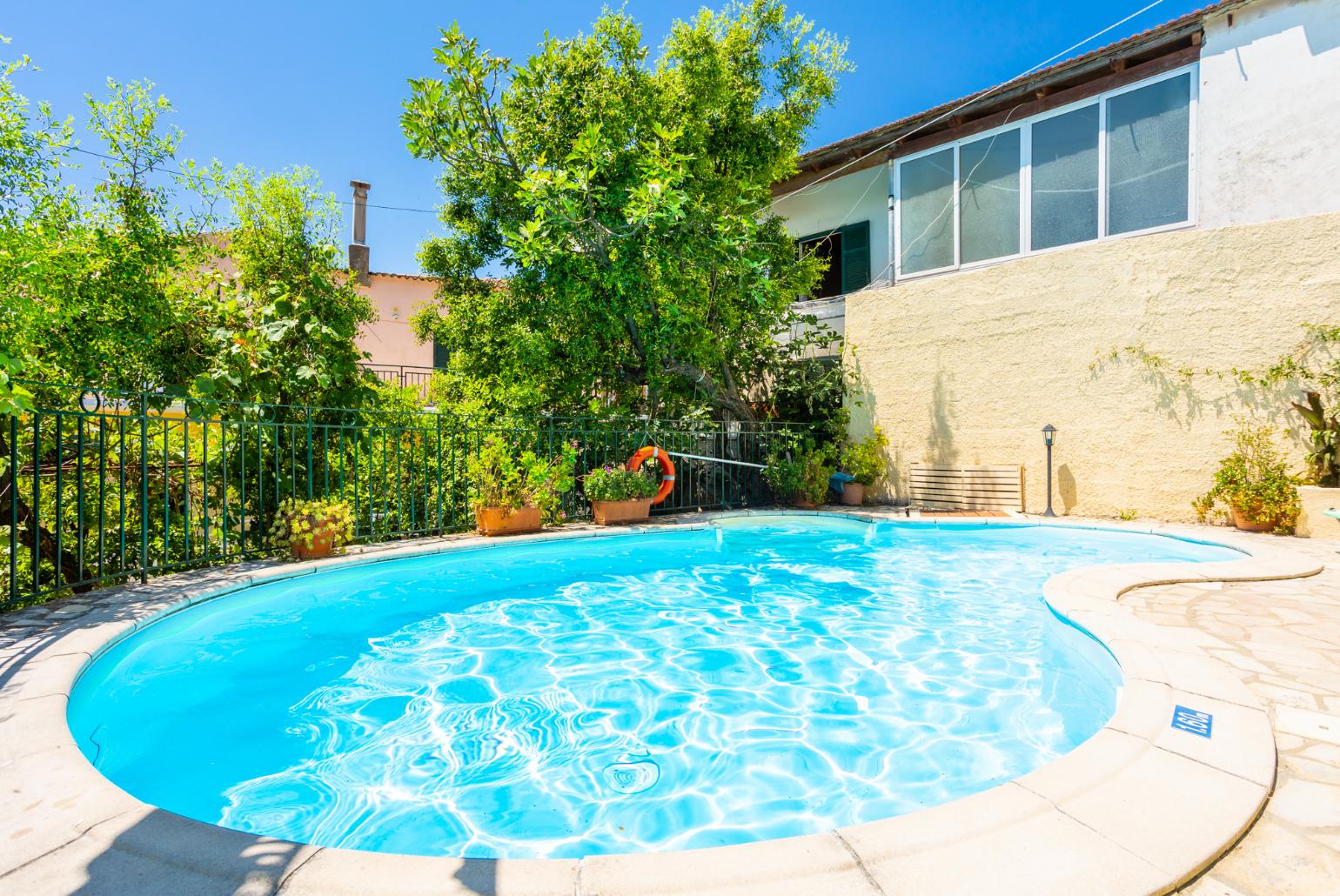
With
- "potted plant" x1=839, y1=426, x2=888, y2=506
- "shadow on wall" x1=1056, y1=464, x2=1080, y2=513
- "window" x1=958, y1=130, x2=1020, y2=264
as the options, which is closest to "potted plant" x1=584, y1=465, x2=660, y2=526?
"potted plant" x1=839, y1=426, x2=888, y2=506

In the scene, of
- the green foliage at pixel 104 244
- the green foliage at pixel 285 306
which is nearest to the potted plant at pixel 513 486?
the green foliage at pixel 285 306

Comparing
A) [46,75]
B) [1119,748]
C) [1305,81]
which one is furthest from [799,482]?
[46,75]

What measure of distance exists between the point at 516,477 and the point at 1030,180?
27.2 feet

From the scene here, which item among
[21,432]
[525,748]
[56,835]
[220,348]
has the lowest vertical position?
[525,748]

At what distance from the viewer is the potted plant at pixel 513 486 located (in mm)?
7340

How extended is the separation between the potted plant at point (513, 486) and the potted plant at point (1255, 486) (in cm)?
761

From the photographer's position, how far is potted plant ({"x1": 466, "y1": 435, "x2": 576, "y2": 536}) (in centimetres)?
734

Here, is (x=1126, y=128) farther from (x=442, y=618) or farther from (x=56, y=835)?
(x=56, y=835)

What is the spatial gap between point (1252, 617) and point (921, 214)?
331 inches

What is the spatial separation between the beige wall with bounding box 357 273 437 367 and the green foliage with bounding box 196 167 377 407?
15679 mm

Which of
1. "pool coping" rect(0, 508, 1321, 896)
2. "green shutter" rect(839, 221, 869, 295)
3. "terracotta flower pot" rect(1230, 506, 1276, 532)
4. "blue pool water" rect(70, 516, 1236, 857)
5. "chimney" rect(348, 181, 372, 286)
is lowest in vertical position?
"blue pool water" rect(70, 516, 1236, 857)

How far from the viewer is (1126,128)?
8.59 metres

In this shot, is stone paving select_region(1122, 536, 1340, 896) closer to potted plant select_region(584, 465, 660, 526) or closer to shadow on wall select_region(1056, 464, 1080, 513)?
shadow on wall select_region(1056, 464, 1080, 513)

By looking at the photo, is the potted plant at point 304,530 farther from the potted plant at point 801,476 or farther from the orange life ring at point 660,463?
the potted plant at point 801,476
